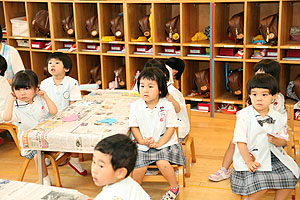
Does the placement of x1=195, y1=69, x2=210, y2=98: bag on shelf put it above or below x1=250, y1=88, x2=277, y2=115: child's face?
below

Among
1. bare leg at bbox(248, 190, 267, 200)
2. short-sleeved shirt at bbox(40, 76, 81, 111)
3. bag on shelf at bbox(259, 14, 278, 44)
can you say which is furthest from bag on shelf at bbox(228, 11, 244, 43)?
bare leg at bbox(248, 190, 267, 200)

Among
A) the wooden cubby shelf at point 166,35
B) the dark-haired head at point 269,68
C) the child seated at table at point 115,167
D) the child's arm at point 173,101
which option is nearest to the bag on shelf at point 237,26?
the wooden cubby shelf at point 166,35

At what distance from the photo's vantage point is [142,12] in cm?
518

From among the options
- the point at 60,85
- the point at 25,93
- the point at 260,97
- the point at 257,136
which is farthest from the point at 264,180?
the point at 60,85

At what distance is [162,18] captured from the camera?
489 cm

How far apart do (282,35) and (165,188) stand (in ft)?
6.95

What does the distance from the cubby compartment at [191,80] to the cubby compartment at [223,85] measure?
0.14 metres

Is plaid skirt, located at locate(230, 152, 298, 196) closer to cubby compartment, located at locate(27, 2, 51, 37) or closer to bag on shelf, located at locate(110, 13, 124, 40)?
bag on shelf, located at locate(110, 13, 124, 40)

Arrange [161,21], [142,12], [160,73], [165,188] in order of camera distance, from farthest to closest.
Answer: [142,12] → [161,21] → [165,188] → [160,73]

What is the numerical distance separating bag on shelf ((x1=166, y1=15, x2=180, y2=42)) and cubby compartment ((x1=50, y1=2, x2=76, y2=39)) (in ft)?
4.19

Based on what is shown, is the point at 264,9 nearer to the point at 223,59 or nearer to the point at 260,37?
the point at 260,37

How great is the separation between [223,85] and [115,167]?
11.0ft

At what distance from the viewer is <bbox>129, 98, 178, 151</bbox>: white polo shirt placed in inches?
109

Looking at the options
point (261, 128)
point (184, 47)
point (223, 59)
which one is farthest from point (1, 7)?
point (261, 128)
